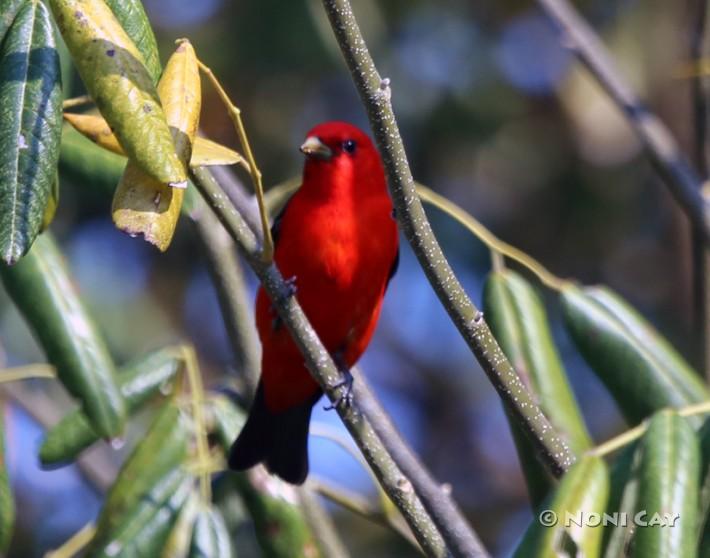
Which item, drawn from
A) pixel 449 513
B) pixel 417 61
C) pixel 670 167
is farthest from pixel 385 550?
pixel 449 513

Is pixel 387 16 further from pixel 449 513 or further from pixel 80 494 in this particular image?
pixel 449 513

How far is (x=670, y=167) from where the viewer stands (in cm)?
414

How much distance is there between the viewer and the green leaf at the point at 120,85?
5.99 feet

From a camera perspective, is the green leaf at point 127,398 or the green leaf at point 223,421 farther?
the green leaf at point 223,421

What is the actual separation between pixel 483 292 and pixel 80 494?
14.2 ft

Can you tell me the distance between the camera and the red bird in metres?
4.34

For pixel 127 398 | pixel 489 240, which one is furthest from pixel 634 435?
pixel 127 398

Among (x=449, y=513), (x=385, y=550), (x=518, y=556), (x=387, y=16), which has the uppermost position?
(x=387, y=16)

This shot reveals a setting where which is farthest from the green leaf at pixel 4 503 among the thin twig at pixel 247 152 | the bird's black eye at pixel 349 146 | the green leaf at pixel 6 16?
the bird's black eye at pixel 349 146

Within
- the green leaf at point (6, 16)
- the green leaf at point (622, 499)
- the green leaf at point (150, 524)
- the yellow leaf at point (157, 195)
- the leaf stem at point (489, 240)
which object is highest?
the green leaf at point (6, 16)

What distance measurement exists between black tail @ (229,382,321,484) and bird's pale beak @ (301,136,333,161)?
87 cm

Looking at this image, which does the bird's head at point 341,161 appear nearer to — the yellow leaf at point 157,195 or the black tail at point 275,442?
the black tail at point 275,442

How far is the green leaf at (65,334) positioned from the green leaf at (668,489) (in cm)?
136

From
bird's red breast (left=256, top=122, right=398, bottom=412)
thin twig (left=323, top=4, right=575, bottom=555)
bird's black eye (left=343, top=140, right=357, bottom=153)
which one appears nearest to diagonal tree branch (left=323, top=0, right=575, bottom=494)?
thin twig (left=323, top=4, right=575, bottom=555)
